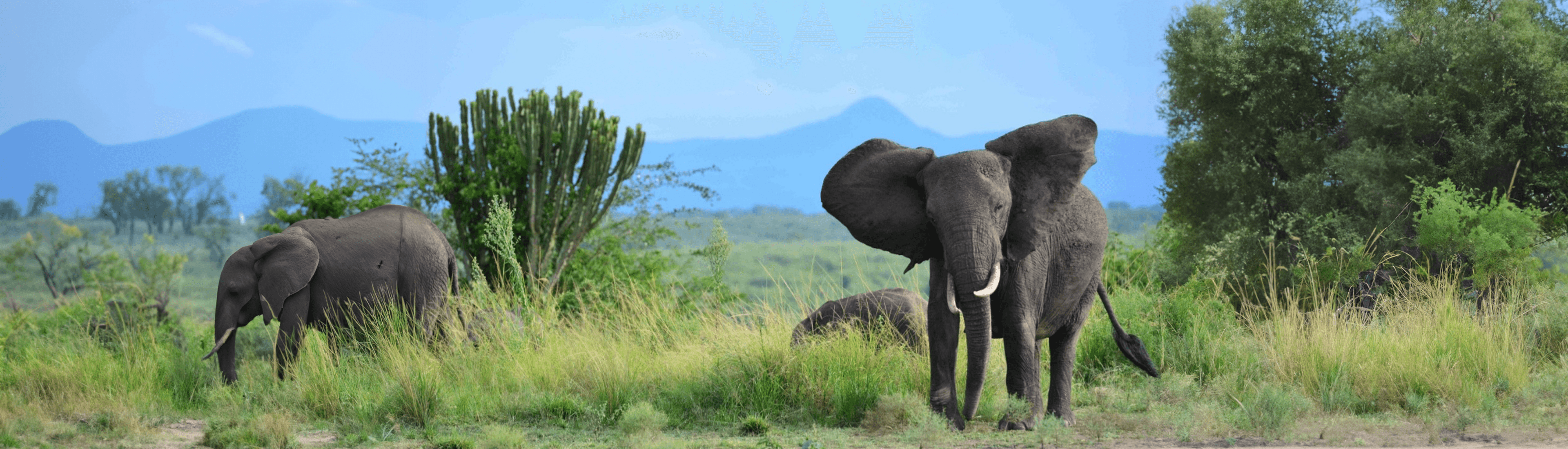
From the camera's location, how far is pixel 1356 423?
6082 millimetres

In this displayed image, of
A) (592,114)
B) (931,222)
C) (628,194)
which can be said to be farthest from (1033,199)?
(628,194)

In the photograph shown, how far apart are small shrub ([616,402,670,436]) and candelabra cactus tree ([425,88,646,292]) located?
926 centimetres

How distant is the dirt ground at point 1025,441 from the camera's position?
17.5 feet

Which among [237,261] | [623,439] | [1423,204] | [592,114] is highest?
[592,114]

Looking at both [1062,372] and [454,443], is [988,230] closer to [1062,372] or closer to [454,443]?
[1062,372]

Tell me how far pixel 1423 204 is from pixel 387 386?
10129 millimetres

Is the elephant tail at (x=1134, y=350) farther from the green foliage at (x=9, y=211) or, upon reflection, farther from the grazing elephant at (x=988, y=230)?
the green foliage at (x=9, y=211)

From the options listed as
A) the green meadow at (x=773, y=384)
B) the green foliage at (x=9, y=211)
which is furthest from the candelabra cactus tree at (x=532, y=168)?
the green foliage at (x=9, y=211)

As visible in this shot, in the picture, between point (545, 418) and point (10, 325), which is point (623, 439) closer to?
point (545, 418)

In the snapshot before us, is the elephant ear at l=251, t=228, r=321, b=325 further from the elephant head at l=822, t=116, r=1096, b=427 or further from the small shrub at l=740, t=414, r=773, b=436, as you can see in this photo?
the elephant head at l=822, t=116, r=1096, b=427

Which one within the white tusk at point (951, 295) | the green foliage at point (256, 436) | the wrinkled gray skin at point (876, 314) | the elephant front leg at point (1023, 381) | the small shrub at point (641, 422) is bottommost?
the green foliage at point (256, 436)

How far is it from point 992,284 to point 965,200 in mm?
415

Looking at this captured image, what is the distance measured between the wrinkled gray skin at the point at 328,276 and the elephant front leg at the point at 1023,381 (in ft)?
17.5

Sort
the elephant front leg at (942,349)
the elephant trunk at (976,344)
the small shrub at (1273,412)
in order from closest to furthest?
the elephant trunk at (976,344), the elephant front leg at (942,349), the small shrub at (1273,412)
